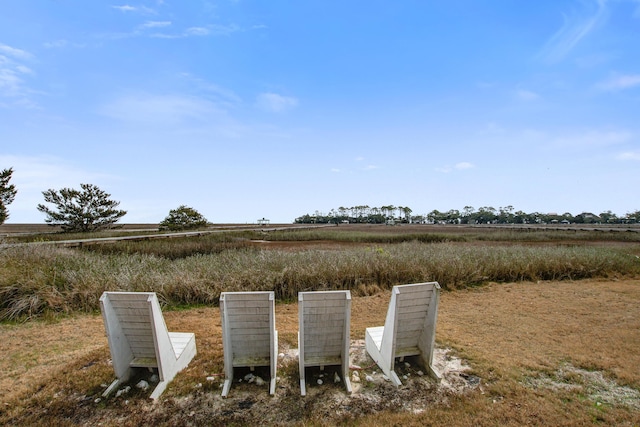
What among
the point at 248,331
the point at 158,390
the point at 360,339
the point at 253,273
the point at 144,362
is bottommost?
the point at 360,339

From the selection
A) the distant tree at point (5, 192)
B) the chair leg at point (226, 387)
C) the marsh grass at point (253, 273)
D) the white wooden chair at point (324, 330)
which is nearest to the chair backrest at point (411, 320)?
the white wooden chair at point (324, 330)

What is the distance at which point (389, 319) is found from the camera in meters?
3.62

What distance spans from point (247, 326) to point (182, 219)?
35.4 meters

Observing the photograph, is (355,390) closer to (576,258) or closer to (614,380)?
(614,380)

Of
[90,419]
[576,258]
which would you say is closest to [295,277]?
[90,419]

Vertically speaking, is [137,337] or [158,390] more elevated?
[137,337]

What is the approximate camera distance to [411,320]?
3.66 metres

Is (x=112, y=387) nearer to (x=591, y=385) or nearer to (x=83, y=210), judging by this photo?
(x=591, y=385)

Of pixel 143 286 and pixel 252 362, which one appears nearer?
pixel 252 362

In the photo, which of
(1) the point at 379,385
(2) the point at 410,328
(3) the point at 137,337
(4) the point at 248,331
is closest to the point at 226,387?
(4) the point at 248,331

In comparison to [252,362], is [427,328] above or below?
above

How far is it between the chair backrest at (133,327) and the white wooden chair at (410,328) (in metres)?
2.47

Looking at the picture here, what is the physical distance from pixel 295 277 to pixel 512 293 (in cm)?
555

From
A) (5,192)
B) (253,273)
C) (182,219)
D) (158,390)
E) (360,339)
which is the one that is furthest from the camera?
(182,219)
